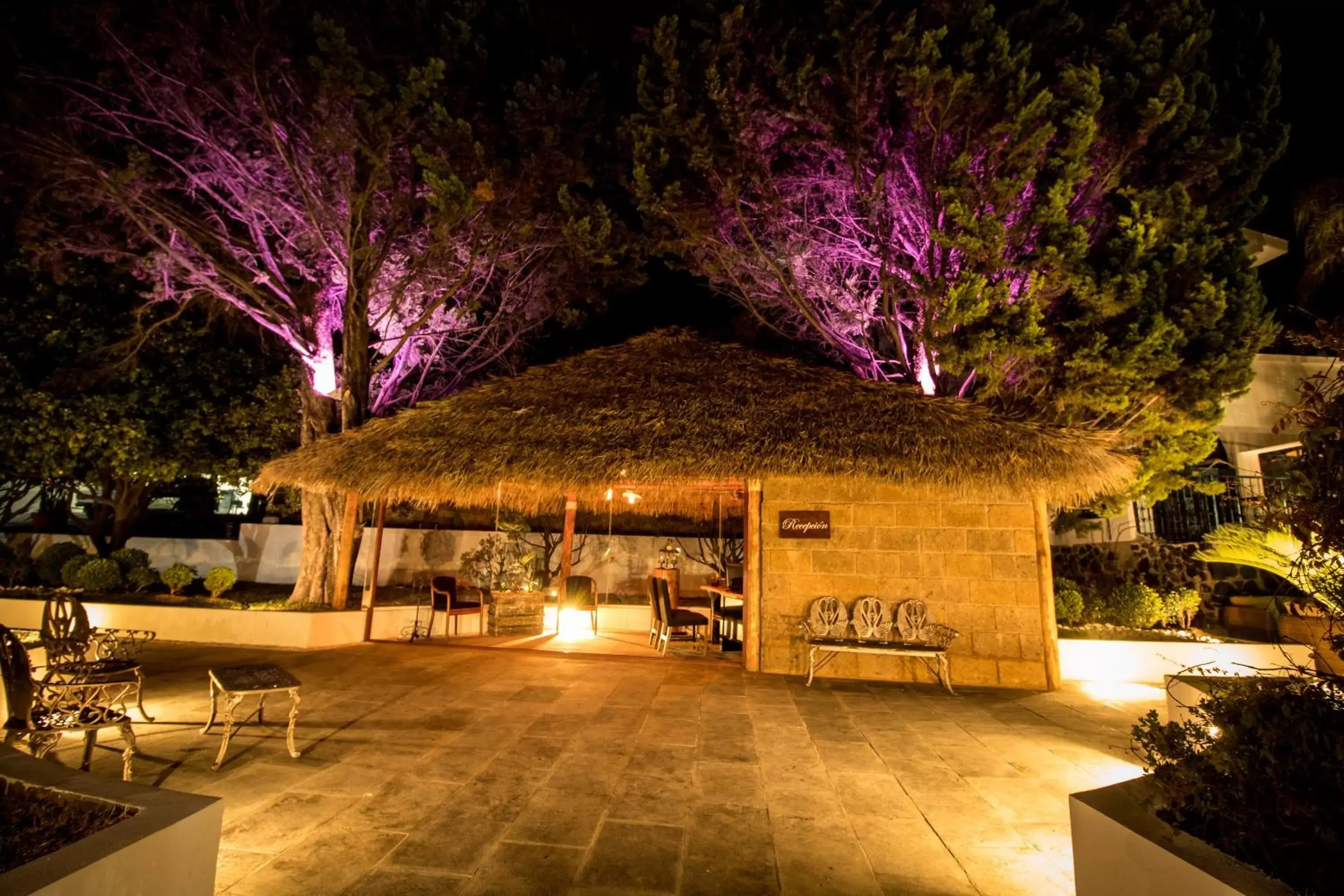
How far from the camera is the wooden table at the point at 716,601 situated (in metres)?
8.36

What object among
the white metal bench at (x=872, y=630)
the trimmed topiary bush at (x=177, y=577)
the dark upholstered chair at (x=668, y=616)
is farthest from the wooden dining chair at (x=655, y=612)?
the trimmed topiary bush at (x=177, y=577)

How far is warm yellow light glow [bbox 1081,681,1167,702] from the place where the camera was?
595 cm

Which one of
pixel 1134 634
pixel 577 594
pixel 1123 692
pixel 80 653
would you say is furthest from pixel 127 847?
pixel 1134 634

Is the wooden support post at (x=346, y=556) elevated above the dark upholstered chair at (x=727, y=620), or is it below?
above

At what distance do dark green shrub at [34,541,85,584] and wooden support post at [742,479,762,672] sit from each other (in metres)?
11.2

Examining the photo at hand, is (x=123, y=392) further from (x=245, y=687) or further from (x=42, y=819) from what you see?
(x=42, y=819)

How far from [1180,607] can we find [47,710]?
35.7 ft

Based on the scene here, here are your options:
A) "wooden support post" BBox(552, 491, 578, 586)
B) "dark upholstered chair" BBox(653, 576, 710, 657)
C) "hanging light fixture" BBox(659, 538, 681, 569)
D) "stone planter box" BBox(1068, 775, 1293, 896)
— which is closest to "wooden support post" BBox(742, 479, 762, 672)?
"dark upholstered chair" BBox(653, 576, 710, 657)

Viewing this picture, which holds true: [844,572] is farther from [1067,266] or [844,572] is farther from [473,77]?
[473,77]

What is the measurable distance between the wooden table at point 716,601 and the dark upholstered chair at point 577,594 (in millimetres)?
1906

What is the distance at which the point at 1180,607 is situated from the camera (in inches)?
305

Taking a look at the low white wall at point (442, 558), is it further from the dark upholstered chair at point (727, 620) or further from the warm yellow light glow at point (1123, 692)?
the warm yellow light glow at point (1123, 692)

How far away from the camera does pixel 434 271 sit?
10.1m

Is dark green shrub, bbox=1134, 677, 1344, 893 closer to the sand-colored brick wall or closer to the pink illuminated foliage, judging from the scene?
the sand-colored brick wall
